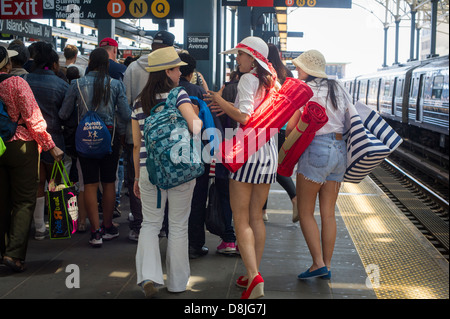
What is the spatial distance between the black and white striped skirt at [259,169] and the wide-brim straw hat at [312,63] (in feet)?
2.29

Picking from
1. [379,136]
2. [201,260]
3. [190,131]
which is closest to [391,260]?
[379,136]

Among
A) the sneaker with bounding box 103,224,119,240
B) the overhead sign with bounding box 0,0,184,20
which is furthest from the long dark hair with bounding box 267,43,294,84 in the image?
the overhead sign with bounding box 0,0,184,20

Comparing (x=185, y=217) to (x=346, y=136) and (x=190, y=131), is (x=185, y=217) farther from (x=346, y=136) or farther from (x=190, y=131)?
(x=346, y=136)

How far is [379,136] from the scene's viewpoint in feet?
14.9

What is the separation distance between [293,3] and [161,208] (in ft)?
24.4

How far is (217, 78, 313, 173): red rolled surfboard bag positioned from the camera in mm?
4016

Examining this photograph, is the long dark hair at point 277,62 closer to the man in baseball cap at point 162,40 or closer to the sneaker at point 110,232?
the man in baseball cap at point 162,40

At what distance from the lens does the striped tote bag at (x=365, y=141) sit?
4387 millimetres

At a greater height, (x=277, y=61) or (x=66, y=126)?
(x=277, y=61)

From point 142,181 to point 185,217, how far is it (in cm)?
41

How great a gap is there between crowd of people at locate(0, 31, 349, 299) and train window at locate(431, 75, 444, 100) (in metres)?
13.9

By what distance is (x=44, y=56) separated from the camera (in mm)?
5465

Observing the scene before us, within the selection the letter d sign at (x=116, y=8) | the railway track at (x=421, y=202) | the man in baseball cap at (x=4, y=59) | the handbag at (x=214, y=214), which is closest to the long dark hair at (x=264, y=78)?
the handbag at (x=214, y=214)

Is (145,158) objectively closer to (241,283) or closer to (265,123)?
(265,123)
